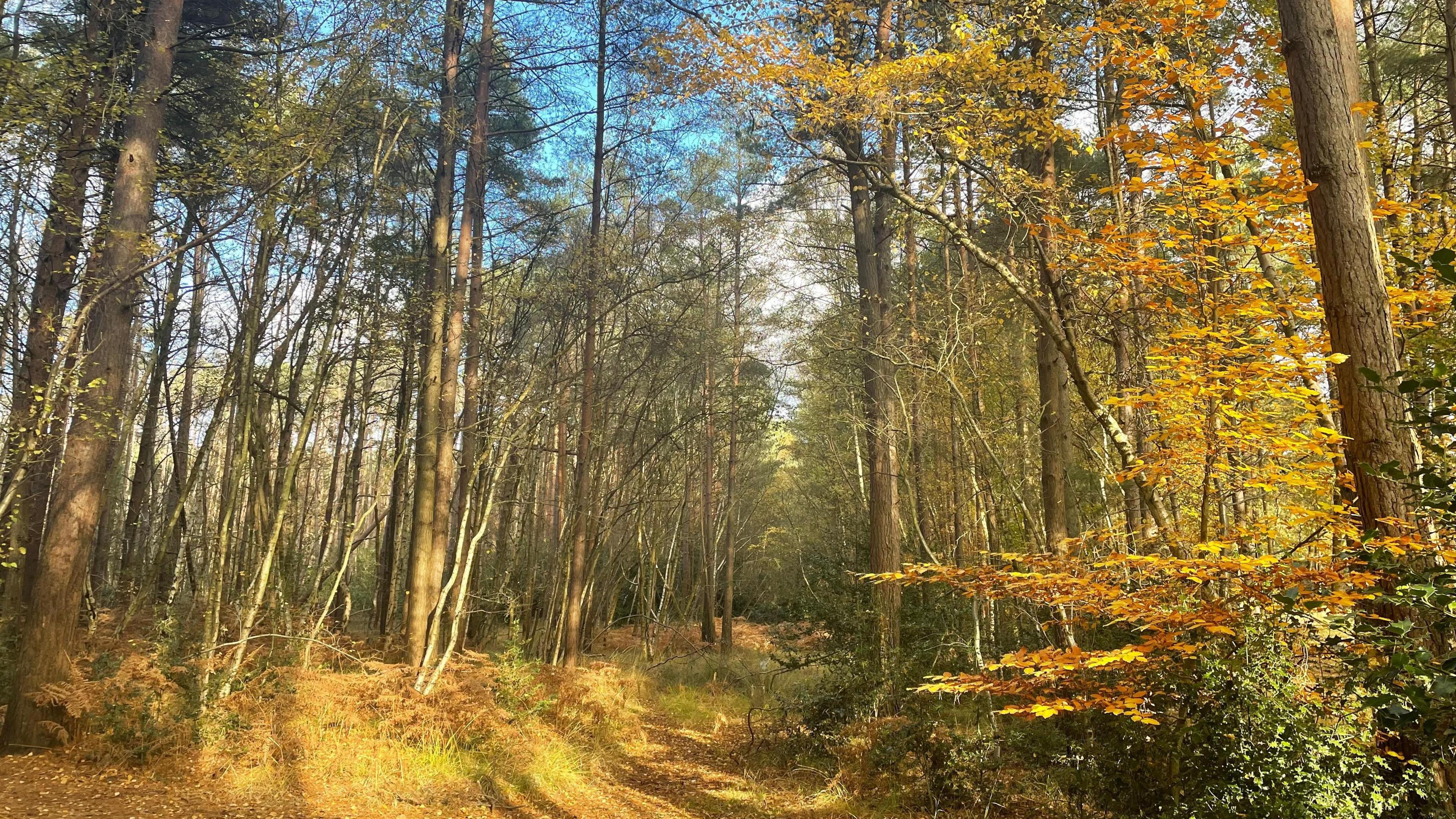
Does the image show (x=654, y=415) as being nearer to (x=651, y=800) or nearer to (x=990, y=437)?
(x=990, y=437)

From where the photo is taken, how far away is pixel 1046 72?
6008mm

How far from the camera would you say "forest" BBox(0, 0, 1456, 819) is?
12.2ft

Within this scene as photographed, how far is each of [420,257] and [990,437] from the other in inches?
332

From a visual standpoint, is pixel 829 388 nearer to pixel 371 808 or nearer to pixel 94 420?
pixel 371 808

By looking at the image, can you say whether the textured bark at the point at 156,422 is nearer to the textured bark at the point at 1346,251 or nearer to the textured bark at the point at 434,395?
the textured bark at the point at 434,395

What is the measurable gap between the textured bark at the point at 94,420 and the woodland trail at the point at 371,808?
0.69m

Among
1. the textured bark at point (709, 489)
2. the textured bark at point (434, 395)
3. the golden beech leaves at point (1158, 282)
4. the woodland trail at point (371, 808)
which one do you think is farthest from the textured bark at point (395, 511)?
the golden beech leaves at point (1158, 282)

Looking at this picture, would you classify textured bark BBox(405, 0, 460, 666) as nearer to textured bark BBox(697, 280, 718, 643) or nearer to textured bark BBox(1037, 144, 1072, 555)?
textured bark BBox(1037, 144, 1072, 555)

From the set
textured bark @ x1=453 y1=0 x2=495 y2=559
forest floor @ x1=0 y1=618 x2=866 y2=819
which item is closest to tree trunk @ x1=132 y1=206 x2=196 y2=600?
textured bark @ x1=453 y1=0 x2=495 y2=559

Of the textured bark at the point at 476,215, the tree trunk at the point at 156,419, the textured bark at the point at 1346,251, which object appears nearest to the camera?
the textured bark at the point at 1346,251

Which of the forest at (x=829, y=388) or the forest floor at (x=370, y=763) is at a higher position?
the forest at (x=829, y=388)

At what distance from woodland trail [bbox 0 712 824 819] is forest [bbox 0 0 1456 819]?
6 centimetres

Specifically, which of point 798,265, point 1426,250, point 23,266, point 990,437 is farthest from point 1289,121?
point 23,266

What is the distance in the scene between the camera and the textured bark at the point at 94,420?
6.01 metres
